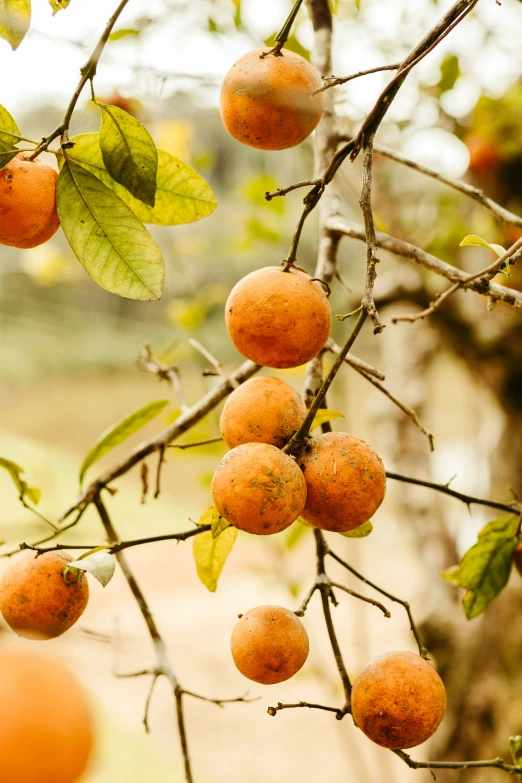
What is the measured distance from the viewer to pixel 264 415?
416 millimetres

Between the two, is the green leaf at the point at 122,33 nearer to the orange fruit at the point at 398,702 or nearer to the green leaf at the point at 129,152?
the green leaf at the point at 129,152

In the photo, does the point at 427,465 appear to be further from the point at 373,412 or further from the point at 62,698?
the point at 62,698

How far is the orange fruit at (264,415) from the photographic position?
417 mm

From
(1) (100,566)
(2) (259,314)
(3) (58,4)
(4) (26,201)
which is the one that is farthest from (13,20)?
(1) (100,566)

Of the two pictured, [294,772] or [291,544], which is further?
[294,772]

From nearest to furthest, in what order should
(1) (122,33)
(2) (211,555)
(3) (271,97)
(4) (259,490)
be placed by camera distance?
(4) (259,490) < (3) (271,97) < (2) (211,555) < (1) (122,33)

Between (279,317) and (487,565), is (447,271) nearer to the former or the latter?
(279,317)

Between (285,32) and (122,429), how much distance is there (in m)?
0.38

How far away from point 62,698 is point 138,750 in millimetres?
2285

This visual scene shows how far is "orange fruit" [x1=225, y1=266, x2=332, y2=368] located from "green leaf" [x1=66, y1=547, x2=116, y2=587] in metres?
0.16

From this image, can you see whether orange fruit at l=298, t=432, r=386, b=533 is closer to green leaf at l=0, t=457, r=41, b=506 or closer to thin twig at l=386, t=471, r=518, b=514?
thin twig at l=386, t=471, r=518, b=514

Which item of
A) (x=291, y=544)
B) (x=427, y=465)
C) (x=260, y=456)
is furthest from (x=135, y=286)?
(x=427, y=465)

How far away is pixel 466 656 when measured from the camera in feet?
4.16

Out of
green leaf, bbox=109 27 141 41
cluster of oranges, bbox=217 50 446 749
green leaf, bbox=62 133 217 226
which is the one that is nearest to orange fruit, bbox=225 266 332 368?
cluster of oranges, bbox=217 50 446 749
